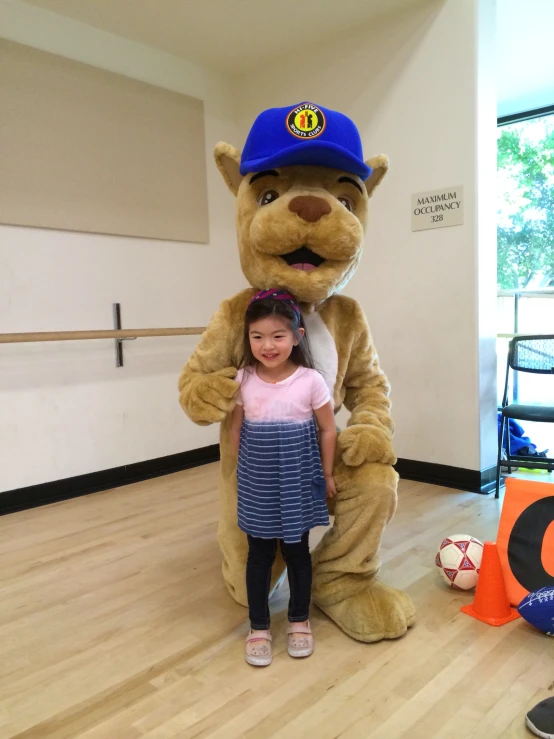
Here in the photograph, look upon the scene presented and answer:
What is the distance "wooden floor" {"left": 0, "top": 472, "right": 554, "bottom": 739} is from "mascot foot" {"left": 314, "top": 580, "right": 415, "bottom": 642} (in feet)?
0.11

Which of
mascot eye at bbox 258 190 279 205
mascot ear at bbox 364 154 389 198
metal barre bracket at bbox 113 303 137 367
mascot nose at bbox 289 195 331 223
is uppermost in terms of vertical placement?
mascot ear at bbox 364 154 389 198

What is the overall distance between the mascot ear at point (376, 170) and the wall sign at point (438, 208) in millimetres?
1221

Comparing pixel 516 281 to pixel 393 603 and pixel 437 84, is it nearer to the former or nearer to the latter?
pixel 437 84

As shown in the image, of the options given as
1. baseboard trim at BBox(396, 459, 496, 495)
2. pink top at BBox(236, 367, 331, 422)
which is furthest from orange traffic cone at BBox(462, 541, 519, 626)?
baseboard trim at BBox(396, 459, 496, 495)

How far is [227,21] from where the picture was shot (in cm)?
323

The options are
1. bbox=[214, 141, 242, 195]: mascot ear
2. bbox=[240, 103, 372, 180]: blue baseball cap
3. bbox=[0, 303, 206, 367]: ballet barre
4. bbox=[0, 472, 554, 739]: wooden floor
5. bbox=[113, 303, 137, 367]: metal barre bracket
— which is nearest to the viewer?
bbox=[0, 472, 554, 739]: wooden floor

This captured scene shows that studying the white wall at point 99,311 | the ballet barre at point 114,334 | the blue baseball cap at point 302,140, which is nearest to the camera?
the blue baseball cap at point 302,140

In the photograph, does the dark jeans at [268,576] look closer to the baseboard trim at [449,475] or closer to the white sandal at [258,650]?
the white sandal at [258,650]

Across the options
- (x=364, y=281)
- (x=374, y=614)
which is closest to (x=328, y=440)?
(x=374, y=614)

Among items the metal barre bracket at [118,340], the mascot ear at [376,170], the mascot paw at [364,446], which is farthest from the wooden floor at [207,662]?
the mascot ear at [376,170]

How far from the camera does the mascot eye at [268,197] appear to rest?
1774 millimetres

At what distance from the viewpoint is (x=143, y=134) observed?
3453mm

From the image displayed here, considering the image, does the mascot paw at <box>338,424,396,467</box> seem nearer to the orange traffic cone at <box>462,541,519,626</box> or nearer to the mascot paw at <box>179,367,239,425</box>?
the mascot paw at <box>179,367,239,425</box>

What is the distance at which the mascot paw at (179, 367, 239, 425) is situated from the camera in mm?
1624
